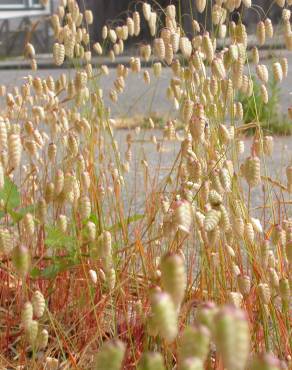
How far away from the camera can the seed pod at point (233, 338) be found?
41cm

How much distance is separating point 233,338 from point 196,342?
0.05 metres

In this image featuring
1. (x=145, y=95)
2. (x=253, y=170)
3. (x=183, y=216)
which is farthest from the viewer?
(x=145, y=95)

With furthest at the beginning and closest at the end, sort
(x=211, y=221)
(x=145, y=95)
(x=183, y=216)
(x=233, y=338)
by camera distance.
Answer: (x=145, y=95) < (x=211, y=221) < (x=183, y=216) < (x=233, y=338)

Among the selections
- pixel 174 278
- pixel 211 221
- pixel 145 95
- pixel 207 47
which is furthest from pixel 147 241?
pixel 145 95

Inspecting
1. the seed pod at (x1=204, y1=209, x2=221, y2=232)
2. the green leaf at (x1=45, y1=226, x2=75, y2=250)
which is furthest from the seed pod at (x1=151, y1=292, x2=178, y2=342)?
the green leaf at (x1=45, y1=226, x2=75, y2=250)

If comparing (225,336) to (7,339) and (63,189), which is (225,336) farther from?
(7,339)

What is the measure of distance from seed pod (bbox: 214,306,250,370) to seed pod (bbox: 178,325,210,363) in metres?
0.04

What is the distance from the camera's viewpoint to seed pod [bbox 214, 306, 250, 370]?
1.35ft

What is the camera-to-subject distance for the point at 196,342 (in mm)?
460

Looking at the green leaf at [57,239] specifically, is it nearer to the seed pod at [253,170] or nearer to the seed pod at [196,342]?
the seed pod at [253,170]

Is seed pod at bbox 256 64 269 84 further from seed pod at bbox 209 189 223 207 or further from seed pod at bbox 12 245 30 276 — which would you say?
seed pod at bbox 12 245 30 276

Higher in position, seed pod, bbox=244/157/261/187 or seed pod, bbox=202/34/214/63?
seed pod, bbox=202/34/214/63

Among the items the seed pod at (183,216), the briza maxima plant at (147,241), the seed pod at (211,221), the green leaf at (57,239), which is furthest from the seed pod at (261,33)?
the seed pod at (183,216)

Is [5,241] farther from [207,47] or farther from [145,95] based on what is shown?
[145,95]
